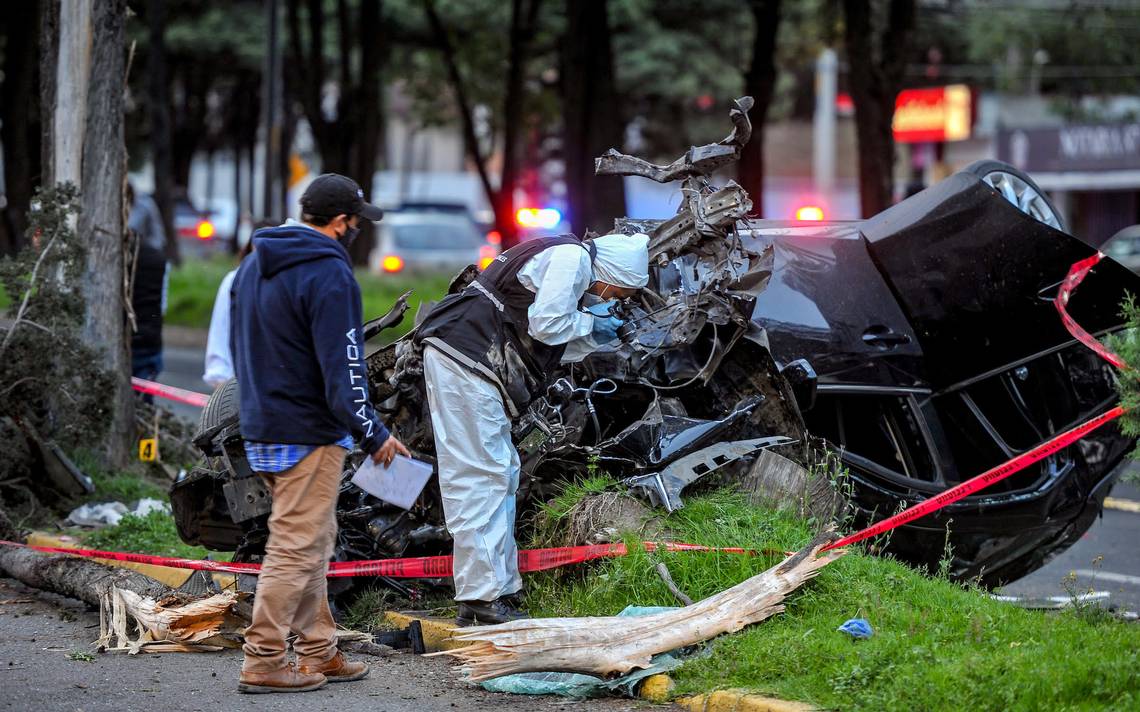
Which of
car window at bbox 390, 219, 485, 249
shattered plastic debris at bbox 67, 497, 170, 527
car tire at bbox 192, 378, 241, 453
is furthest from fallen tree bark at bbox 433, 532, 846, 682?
car window at bbox 390, 219, 485, 249

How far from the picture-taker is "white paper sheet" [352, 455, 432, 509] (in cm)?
590

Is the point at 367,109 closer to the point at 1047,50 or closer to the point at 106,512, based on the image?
the point at 106,512

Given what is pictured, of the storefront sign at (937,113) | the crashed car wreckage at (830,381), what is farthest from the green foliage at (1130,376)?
the storefront sign at (937,113)

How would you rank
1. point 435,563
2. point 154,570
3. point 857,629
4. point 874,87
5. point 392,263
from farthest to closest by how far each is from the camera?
1. point 392,263
2. point 874,87
3. point 154,570
4. point 435,563
5. point 857,629

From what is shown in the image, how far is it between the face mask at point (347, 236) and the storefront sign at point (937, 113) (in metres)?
41.4

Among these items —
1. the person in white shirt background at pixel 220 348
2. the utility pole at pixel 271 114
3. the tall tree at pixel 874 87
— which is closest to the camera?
the person in white shirt background at pixel 220 348

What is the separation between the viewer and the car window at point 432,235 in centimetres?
2452

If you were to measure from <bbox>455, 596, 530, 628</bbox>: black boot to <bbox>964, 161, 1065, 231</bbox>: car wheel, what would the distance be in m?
3.12

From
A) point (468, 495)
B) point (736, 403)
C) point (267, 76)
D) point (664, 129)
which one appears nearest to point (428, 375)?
point (468, 495)

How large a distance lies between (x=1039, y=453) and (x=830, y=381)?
3.40 ft

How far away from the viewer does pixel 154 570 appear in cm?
730

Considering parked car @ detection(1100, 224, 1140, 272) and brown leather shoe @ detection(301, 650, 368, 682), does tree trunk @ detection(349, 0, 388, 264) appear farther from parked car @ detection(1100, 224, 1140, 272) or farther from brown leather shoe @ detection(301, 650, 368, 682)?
brown leather shoe @ detection(301, 650, 368, 682)

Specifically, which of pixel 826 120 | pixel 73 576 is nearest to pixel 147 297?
pixel 73 576

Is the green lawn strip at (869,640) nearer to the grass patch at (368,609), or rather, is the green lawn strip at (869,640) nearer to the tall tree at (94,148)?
the grass patch at (368,609)
